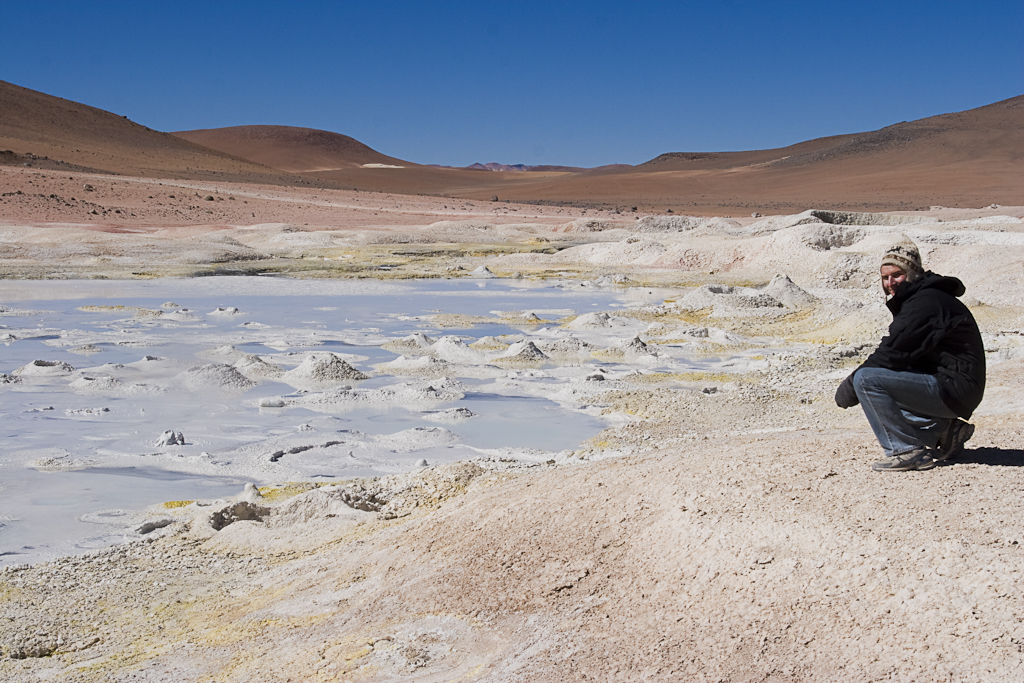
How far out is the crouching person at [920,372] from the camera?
3059mm

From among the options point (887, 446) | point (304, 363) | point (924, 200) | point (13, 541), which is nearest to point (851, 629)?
point (887, 446)

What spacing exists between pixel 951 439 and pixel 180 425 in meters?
4.70

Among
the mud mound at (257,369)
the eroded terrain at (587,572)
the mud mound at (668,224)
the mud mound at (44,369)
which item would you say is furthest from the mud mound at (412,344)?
the mud mound at (668,224)

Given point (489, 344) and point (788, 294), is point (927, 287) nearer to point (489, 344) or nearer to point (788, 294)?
point (489, 344)

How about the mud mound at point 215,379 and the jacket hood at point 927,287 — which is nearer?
the jacket hood at point 927,287

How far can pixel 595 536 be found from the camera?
322cm

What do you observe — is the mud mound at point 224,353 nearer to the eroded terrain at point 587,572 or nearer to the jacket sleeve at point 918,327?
the eroded terrain at point 587,572

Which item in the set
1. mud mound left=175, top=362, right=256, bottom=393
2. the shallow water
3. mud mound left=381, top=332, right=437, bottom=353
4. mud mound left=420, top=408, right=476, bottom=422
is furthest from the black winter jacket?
mud mound left=381, top=332, right=437, bottom=353

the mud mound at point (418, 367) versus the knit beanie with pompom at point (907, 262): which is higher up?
the knit beanie with pompom at point (907, 262)

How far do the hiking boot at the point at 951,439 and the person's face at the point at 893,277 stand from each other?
19.3 inches

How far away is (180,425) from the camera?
621cm

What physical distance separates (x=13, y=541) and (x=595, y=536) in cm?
262

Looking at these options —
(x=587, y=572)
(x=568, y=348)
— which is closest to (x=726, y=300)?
(x=568, y=348)

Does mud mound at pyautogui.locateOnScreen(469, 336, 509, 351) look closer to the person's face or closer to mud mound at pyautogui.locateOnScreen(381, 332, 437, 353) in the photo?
mud mound at pyautogui.locateOnScreen(381, 332, 437, 353)
